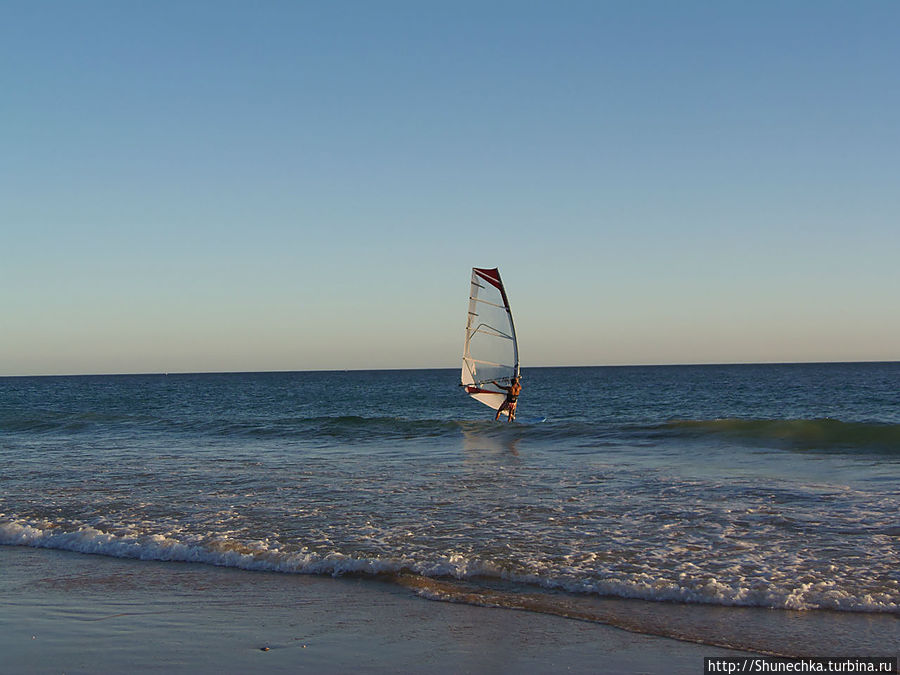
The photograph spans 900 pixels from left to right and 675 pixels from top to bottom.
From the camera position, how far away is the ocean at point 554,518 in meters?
6.69

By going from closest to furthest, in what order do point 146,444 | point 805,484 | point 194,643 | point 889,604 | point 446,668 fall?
1. point 446,668
2. point 194,643
3. point 889,604
4. point 805,484
5. point 146,444

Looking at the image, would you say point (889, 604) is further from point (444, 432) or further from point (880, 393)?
point (880, 393)

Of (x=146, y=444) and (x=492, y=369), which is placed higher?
(x=492, y=369)

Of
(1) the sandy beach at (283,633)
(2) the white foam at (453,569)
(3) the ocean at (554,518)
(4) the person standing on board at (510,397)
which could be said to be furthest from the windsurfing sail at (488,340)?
(1) the sandy beach at (283,633)

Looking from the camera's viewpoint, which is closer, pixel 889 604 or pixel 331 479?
pixel 889 604

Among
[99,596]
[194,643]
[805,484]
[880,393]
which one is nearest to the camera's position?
[194,643]

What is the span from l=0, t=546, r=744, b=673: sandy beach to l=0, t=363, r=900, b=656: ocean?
0.42m

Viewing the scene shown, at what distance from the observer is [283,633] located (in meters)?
6.07

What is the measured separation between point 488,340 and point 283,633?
2153cm

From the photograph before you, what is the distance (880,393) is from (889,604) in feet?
178

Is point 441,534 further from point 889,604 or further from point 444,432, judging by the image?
point 444,432

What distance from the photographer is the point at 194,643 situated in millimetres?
5848

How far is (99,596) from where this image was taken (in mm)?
7270

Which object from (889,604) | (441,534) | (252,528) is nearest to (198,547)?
(252,528)
